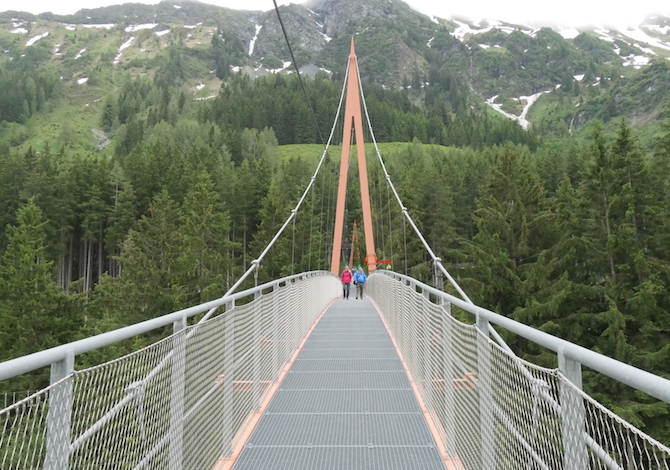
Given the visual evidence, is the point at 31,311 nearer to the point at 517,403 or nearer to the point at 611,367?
the point at 517,403

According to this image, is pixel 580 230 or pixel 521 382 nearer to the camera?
pixel 521 382

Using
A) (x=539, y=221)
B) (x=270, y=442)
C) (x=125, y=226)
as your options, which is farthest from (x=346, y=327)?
(x=125, y=226)

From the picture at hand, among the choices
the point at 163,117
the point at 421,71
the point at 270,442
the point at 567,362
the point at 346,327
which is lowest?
the point at 346,327

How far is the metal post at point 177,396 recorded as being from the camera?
2.72 metres

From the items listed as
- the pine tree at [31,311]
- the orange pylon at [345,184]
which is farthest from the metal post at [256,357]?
the pine tree at [31,311]

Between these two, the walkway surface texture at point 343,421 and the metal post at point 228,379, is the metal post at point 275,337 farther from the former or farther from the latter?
the metal post at point 228,379

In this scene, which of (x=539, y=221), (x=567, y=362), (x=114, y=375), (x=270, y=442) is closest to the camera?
(x=567, y=362)

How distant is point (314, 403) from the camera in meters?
5.15

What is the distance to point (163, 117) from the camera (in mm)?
99875

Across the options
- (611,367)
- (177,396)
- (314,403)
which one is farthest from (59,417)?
(314,403)

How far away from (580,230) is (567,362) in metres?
24.3

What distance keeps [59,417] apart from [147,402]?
754 mm

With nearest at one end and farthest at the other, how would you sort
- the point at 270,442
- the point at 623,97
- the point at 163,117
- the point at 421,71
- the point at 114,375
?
the point at 114,375 < the point at 270,442 < the point at 163,117 < the point at 623,97 < the point at 421,71

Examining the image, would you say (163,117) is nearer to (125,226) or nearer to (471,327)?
(125,226)
